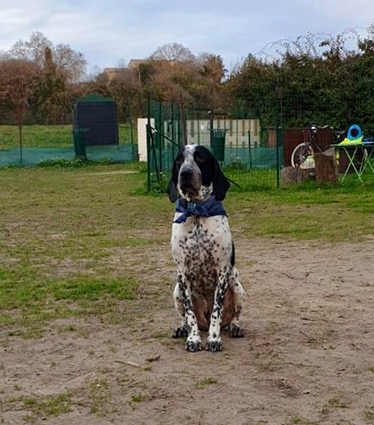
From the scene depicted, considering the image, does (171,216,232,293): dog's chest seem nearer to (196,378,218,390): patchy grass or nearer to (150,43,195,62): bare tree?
(196,378,218,390): patchy grass

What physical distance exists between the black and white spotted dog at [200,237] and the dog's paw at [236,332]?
0.13 metres

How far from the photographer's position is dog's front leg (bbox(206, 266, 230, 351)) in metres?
5.07

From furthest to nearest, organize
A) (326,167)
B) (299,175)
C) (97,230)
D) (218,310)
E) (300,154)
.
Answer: (300,154) → (299,175) → (326,167) → (97,230) → (218,310)

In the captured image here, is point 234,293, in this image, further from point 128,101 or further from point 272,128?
point 128,101

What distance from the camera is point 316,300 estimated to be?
21.1ft

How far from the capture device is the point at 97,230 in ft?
36.7

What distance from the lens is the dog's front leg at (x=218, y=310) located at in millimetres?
5074

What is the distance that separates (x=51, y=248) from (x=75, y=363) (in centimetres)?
484

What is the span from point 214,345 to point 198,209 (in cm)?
90

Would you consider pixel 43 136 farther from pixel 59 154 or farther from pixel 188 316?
pixel 188 316

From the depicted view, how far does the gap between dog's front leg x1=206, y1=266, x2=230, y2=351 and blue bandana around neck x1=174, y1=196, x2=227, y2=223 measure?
39 centimetres

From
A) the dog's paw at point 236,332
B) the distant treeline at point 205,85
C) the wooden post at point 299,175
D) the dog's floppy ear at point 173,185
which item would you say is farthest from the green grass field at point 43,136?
the dog's paw at point 236,332

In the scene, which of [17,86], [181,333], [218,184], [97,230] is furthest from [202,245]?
[17,86]

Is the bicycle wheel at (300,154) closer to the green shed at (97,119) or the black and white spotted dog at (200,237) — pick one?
the black and white spotted dog at (200,237)
